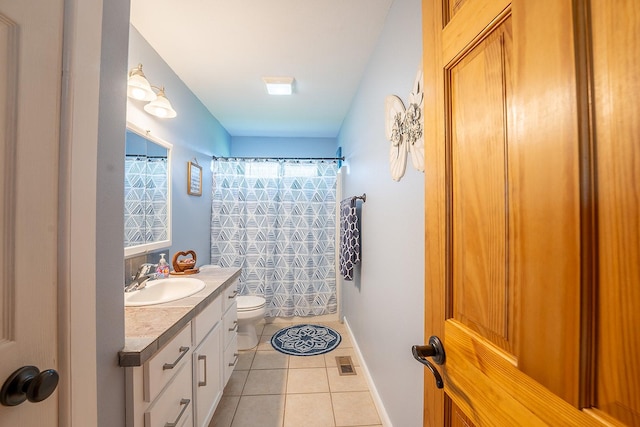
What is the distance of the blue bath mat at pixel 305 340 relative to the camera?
7.69 feet

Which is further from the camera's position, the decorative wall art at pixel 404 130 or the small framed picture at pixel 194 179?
the small framed picture at pixel 194 179

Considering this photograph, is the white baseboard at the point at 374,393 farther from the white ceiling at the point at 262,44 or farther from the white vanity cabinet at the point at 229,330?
the white ceiling at the point at 262,44

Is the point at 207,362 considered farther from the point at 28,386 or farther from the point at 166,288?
the point at 28,386

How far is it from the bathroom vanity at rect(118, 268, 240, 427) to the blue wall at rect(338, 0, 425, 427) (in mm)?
1006

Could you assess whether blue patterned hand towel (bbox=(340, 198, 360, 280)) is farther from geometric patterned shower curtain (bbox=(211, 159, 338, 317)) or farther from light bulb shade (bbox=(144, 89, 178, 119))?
light bulb shade (bbox=(144, 89, 178, 119))

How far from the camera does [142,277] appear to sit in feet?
5.01

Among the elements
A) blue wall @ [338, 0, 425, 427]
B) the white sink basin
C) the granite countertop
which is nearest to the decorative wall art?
blue wall @ [338, 0, 425, 427]

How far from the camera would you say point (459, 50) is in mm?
577

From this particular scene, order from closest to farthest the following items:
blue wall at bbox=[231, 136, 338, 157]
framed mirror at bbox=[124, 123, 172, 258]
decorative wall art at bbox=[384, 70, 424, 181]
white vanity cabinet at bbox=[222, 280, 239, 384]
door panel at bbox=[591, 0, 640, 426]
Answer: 1. door panel at bbox=[591, 0, 640, 426]
2. decorative wall art at bbox=[384, 70, 424, 181]
3. framed mirror at bbox=[124, 123, 172, 258]
4. white vanity cabinet at bbox=[222, 280, 239, 384]
5. blue wall at bbox=[231, 136, 338, 157]

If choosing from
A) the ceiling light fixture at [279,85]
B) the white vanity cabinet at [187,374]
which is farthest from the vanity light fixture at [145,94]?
the white vanity cabinet at [187,374]

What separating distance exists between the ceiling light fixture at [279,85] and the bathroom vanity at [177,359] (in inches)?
65.2

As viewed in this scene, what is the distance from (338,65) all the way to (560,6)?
72.0 inches

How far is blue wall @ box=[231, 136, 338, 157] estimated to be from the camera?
374 centimetres

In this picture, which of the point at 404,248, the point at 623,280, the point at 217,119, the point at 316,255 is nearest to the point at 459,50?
the point at 623,280
